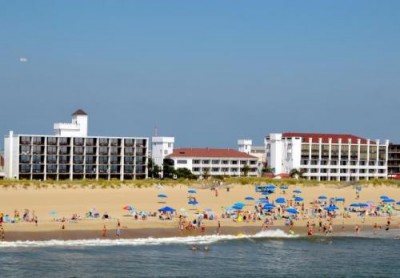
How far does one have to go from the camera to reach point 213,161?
106 m

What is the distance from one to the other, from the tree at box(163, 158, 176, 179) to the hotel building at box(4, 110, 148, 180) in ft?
23.9

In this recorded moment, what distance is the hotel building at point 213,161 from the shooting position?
103500mm

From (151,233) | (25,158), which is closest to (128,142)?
(25,158)

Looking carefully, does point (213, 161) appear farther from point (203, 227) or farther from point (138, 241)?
point (138, 241)

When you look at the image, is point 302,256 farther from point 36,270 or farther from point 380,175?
point 380,175

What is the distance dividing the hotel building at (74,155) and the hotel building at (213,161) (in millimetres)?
11008

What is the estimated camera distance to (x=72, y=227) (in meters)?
41.1

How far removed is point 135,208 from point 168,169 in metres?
49.0

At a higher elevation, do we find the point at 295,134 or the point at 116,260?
the point at 295,134

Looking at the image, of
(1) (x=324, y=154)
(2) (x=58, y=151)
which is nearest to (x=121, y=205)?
(2) (x=58, y=151)

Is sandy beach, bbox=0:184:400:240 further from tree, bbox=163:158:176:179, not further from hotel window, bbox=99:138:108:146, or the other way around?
tree, bbox=163:158:176:179

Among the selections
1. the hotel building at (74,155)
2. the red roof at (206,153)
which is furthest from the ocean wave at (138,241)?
the red roof at (206,153)

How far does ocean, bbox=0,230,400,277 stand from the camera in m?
31.0

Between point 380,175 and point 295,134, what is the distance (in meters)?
14.2
